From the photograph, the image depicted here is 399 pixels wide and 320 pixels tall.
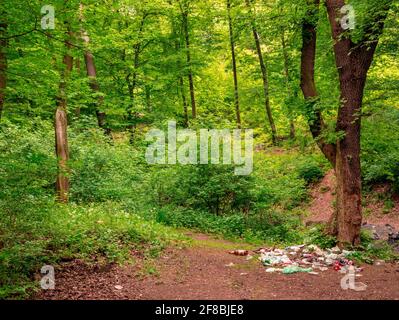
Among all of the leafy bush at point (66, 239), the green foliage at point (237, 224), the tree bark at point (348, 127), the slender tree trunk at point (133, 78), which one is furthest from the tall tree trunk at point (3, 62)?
the slender tree trunk at point (133, 78)

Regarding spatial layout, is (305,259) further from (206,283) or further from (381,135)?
(381,135)

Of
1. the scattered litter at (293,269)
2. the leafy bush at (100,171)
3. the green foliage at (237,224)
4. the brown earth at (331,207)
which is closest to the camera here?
the scattered litter at (293,269)

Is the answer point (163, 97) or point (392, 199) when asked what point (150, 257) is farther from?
point (163, 97)

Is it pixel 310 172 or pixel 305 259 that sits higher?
pixel 310 172

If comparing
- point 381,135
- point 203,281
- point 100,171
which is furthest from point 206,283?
point 100,171

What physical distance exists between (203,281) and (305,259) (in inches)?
106

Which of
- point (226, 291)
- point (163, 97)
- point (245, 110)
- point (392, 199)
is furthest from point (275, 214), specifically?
point (245, 110)

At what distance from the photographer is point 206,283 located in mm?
7062

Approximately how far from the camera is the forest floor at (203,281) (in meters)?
6.33

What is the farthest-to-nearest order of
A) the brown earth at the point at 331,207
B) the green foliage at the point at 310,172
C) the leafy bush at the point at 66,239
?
the green foliage at the point at 310,172
the brown earth at the point at 331,207
the leafy bush at the point at 66,239

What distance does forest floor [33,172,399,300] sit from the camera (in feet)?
20.8

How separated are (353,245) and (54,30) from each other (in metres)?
7.67

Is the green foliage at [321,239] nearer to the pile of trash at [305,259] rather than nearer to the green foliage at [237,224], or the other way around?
the pile of trash at [305,259]

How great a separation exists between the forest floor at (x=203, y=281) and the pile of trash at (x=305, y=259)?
0.70 ft
